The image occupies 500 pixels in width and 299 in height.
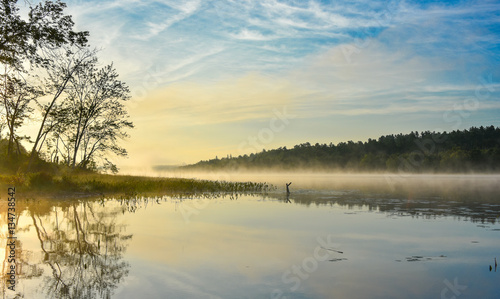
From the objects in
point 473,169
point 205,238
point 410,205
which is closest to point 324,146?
point 473,169

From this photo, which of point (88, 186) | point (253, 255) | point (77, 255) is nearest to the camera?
point (77, 255)

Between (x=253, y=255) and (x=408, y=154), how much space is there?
455ft

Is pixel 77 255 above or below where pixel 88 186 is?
below

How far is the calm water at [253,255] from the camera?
9.39m

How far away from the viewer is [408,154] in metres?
139

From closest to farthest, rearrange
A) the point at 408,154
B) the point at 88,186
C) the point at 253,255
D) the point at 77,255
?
1. the point at 77,255
2. the point at 253,255
3. the point at 88,186
4. the point at 408,154

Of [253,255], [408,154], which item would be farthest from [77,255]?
[408,154]

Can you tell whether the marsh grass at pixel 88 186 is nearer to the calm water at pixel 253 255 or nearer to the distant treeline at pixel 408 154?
the calm water at pixel 253 255

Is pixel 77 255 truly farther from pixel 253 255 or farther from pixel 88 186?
pixel 88 186

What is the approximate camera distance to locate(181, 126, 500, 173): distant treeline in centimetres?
12038

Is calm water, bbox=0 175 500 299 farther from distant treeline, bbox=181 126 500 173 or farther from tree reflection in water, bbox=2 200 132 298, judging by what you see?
distant treeline, bbox=181 126 500 173

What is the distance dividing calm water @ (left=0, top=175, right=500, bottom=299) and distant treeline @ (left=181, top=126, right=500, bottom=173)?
368 ft

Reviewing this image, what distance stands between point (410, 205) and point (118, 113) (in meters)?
36.5

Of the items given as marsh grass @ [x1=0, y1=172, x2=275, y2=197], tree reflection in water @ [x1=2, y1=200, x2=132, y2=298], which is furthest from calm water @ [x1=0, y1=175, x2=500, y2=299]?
marsh grass @ [x1=0, y1=172, x2=275, y2=197]
